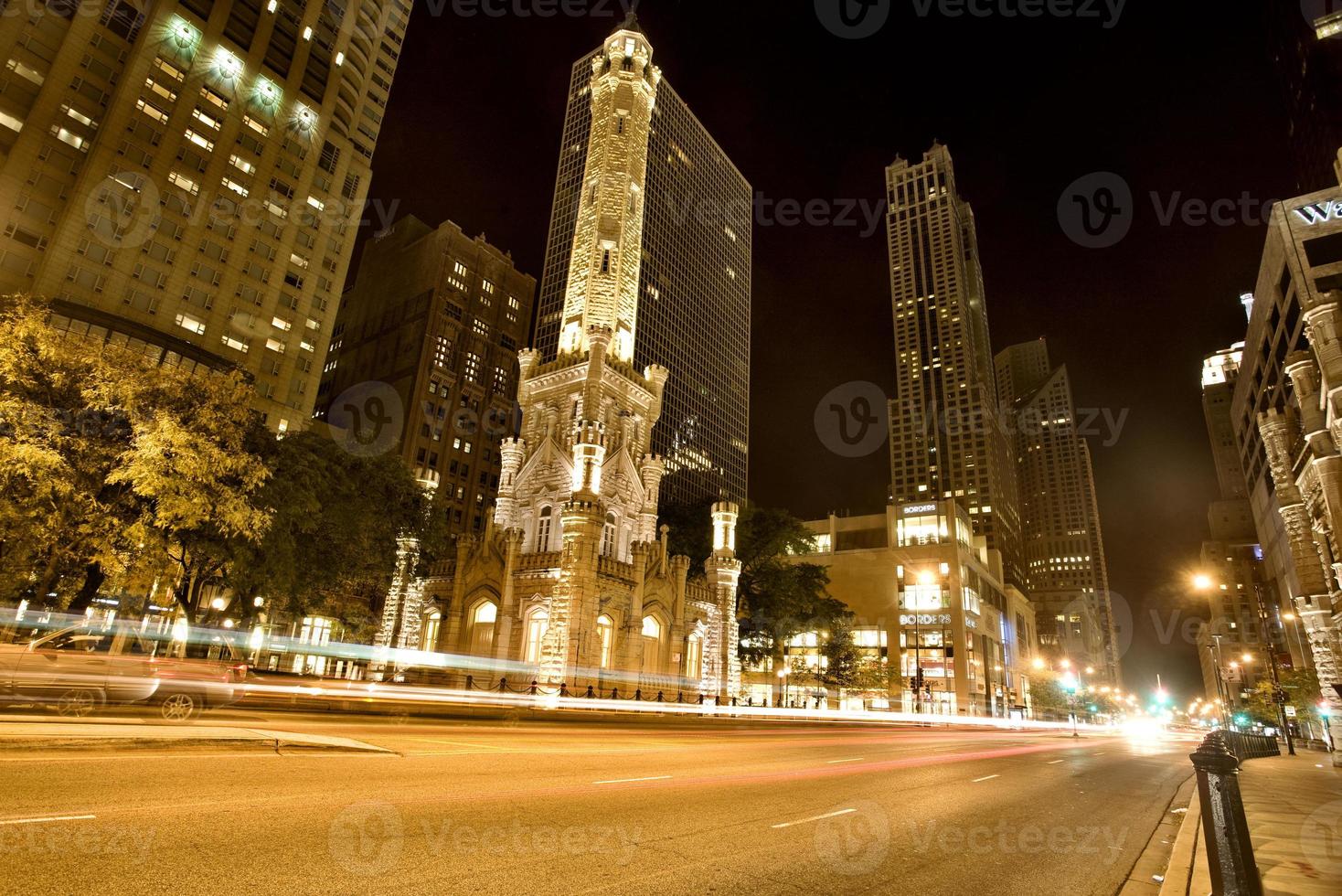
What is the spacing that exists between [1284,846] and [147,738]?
16473 mm

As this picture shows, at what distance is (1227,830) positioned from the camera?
6.08 m

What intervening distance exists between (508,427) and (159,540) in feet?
319

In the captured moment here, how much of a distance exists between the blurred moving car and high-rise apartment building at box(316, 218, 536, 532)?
85699 millimetres

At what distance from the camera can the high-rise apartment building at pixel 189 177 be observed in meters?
59.8

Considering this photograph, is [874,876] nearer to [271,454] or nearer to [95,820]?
[95,820]

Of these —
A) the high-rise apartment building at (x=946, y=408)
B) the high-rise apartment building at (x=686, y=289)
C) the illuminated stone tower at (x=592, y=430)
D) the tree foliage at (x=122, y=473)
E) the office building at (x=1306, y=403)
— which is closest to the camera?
the tree foliage at (x=122, y=473)

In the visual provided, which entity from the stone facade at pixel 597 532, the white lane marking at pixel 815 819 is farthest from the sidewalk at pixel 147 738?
the stone facade at pixel 597 532

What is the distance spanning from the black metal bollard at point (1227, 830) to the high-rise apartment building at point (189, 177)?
70641 mm

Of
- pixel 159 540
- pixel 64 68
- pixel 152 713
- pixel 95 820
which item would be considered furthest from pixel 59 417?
pixel 64 68

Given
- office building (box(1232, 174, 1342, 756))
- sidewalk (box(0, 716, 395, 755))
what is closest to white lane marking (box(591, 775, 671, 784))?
sidewalk (box(0, 716, 395, 755))

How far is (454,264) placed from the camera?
11706 cm

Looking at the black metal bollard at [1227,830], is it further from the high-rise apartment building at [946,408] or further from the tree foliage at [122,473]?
the high-rise apartment building at [946,408]

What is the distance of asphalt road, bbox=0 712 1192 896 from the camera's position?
229 inches

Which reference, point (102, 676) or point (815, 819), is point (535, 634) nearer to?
point (102, 676)
